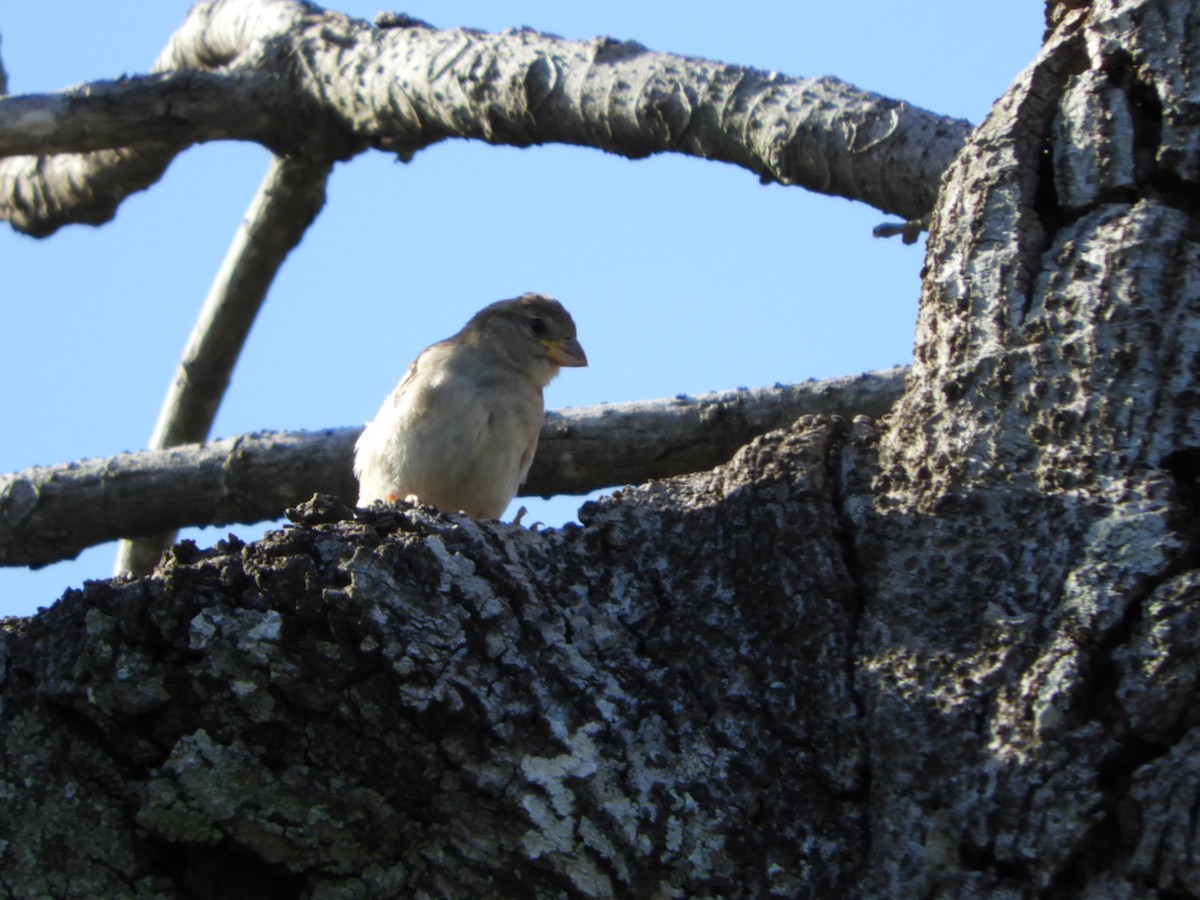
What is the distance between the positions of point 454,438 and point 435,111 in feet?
3.53

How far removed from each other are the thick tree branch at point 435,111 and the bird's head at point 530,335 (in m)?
0.80

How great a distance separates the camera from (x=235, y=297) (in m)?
6.11

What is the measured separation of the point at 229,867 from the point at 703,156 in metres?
2.87

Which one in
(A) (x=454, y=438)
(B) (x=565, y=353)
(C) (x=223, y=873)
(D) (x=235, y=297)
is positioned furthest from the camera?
(D) (x=235, y=297)

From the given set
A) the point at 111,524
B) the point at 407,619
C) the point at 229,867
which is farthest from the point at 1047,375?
the point at 111,524

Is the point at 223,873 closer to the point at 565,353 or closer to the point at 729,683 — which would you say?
the point at 729,683

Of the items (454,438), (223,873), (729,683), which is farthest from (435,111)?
(223,873)

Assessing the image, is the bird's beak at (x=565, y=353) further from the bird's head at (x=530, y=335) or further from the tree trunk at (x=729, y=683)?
the tree trunk at (x=729, y=683)

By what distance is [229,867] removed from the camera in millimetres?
2346

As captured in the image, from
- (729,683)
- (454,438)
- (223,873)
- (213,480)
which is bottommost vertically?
(223,873)

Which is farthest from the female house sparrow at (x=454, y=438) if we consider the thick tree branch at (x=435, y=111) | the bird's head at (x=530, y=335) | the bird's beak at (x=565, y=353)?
the thick tree branch at (x=435, y=111)

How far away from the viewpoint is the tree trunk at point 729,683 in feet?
7.25

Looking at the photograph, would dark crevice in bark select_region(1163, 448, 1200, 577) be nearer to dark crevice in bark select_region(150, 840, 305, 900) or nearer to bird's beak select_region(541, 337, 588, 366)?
dark crevice in bark select_region(150, 840, 305, 900)

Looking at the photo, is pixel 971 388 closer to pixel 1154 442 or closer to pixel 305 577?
pixel 1154 442
